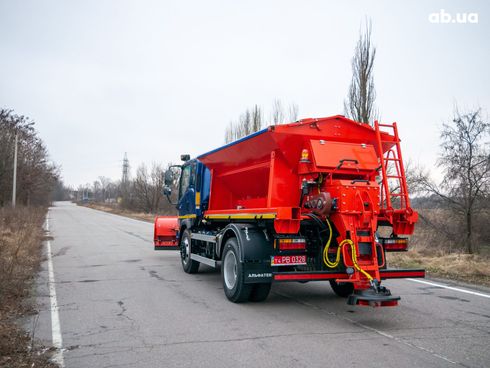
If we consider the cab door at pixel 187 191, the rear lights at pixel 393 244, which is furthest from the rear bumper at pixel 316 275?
the cab door at pixel 187 191

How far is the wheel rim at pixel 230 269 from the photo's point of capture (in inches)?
311

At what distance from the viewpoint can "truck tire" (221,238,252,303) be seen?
24.3 feet

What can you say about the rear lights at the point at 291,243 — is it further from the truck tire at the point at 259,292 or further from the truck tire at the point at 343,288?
the truck tire at the point at 343,288

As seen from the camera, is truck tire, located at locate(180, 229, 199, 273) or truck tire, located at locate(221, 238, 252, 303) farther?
truck tire, located at locate(180, 229, 199, 273)

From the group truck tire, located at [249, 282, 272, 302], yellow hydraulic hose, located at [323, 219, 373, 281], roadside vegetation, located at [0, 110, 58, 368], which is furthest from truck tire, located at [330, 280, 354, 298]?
roadside vegetation, located at [0, 110, 58, 368]

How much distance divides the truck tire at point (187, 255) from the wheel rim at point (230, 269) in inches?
114

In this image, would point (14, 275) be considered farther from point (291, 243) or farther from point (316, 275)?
point (316, 275)

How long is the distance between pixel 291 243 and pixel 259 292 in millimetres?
1159

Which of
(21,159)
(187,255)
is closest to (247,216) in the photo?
(187,255)

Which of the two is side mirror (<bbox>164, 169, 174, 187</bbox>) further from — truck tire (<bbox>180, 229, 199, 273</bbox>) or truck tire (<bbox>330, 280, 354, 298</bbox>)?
truck tire (<bbox>330, 280, 354, 298</bbox>)

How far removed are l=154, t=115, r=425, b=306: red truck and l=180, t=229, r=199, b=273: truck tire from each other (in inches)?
106

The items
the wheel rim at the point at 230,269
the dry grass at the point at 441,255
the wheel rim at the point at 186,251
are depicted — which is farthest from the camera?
the wheel rim at the point at 186,251

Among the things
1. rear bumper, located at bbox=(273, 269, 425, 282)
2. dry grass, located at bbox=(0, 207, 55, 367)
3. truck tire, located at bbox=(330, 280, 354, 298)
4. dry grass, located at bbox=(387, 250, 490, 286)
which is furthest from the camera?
dry grass, located at bbox=(387, 250, 490, 286)

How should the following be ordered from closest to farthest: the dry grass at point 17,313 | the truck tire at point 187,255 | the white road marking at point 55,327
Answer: the dry grass at point 17,313 < the white road marking at point 55,327 < the truck tire at point 187,255
